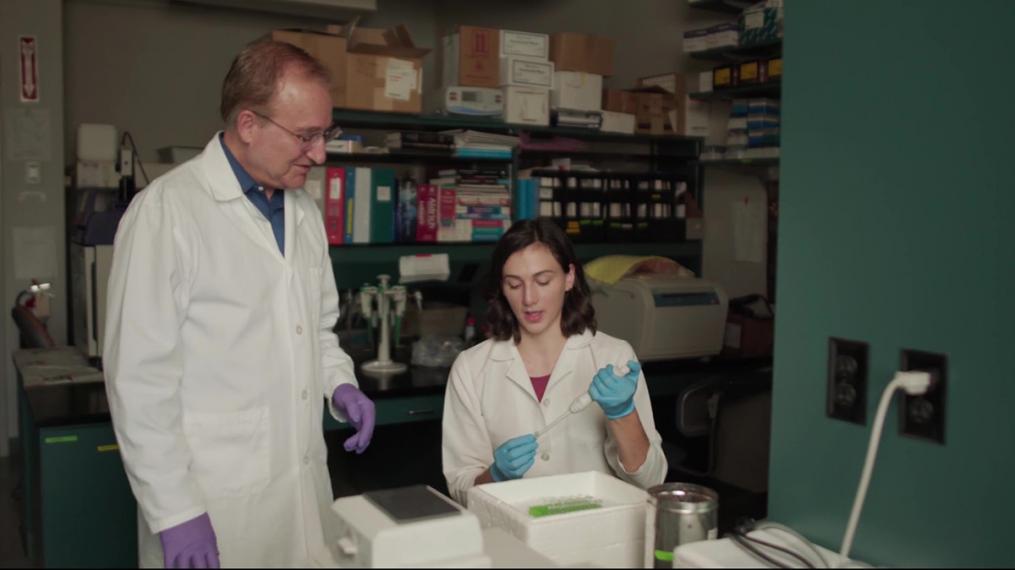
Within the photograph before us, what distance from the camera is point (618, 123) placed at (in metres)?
4.39

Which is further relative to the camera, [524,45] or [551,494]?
[524,45]

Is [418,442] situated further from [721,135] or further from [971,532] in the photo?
[971,532]

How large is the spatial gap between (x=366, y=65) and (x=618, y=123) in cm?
130

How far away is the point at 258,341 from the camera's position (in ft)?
5.94

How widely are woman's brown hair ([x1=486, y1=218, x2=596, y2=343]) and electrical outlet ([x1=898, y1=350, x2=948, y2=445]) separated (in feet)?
3.27

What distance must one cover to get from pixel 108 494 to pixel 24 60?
3.16 metres

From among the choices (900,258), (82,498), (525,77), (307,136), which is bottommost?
(82,498)

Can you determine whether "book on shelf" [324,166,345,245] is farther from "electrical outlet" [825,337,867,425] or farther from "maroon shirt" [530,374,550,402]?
"electrical outlet" [825,337,867,425]

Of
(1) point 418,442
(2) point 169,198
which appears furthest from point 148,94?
(2) point 169,198

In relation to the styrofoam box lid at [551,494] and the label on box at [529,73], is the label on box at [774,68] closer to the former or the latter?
the label on box at [529,73]

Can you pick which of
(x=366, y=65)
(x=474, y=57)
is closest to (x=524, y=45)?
(x=474, y=57)

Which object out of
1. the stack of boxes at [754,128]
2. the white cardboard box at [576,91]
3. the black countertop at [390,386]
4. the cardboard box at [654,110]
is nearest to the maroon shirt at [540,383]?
the black countertop at [390,386]

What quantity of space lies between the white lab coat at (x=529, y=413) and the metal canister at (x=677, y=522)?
0.64 m

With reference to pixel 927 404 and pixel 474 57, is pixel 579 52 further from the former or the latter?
pixel 927 404
